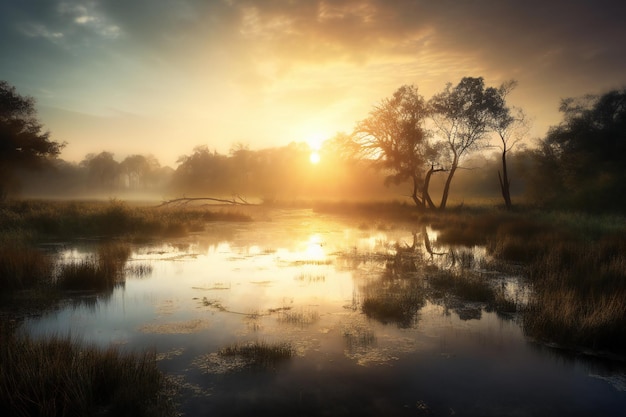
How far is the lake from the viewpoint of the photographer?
5633mm

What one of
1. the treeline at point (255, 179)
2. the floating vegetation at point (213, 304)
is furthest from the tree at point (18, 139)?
the treeline at point (255, 179)

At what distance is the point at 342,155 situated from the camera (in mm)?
41688

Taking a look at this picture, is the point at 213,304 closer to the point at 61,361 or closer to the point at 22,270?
the point at 61,361

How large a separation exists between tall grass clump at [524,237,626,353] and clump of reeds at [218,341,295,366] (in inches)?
214

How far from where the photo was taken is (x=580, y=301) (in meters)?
8.85

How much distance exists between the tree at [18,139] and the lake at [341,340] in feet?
85.6

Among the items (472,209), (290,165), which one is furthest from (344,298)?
(290,165)

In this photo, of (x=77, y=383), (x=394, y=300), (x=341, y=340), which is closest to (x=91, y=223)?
(x=394, y=300)

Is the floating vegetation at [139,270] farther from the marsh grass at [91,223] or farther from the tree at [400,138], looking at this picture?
the tree at [400,138]

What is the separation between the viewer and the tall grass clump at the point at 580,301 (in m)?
7.68

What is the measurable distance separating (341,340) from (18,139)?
38369 millimetres

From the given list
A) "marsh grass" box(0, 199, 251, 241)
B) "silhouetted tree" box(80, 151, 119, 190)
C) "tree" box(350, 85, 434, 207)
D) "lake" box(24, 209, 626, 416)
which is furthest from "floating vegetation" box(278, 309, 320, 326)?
"silhouetted tree" box(80, 151, 119, 190)

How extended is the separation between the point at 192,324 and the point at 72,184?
13817 centimetres

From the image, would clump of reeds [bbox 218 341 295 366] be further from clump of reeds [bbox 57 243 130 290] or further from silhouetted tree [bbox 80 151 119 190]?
silhouetted tree [bbox 80 151 119 190]
